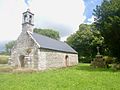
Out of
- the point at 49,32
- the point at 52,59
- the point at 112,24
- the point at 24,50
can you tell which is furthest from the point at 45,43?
the point at 49,32

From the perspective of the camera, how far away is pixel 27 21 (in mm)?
29812

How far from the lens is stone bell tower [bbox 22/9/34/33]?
29.8 metres

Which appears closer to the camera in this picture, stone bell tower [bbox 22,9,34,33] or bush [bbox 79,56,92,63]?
stone bell tower [bbox 22,9,34,33]

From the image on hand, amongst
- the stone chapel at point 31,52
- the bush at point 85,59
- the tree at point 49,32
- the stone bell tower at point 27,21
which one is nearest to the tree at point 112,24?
the stone chapel at point 31,52

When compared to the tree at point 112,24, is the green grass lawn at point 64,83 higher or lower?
lower

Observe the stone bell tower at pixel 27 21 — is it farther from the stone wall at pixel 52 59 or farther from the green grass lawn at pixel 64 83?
the green grass lawn at pixel 64 83

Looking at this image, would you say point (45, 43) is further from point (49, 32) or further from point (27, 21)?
point (49, 32)

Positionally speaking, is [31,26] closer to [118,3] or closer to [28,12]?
[28,12]

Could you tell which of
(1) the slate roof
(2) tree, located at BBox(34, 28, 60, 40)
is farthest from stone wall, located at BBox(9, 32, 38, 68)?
(2) tree, located at BBox(34, 28, 60, 40)

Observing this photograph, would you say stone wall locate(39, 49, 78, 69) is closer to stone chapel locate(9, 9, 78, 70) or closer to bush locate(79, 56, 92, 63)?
stone chapel locate(9, 9, 78, 70)

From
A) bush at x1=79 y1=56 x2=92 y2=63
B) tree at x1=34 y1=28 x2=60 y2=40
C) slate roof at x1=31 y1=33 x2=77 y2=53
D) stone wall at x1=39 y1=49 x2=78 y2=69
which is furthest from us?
tree at x1=34 y1=28 x2=60 y2=40

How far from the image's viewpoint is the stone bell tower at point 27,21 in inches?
1171

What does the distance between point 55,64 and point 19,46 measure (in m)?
6.67

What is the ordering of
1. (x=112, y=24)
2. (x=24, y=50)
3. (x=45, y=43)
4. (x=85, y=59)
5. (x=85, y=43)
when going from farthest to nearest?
(x=85, y=59) < (x=85, y=43) < (x=45, y=43) < (x=24, y=50) < (x=112, y=24)
